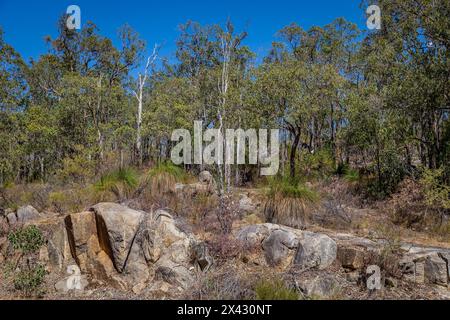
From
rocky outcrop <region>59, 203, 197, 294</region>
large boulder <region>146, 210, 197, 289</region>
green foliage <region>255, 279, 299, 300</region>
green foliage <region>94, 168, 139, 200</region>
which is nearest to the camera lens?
green foliage <region>255, 279, 299, 300</region>

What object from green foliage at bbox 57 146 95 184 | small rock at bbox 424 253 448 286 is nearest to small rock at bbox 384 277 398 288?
small rock at bbox 424 253 448 286

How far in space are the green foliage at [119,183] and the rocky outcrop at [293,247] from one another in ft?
11.3

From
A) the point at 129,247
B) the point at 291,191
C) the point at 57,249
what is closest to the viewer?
the point at 129,247

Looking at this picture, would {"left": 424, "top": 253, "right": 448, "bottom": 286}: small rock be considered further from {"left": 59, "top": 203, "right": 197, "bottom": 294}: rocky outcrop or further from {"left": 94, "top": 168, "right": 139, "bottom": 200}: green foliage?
{"left": 94, "top": 168, "right": 139, "bottom": 200}: green foliage

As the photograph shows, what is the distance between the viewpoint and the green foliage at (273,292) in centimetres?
424

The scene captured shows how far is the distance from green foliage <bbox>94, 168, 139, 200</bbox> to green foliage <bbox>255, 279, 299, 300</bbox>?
4.71 metres

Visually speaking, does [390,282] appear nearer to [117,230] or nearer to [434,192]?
[434,192]

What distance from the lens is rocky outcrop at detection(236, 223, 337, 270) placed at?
18.2ft

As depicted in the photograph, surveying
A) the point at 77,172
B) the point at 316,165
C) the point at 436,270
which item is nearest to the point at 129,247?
the point at 436,270

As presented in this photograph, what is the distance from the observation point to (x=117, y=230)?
5.76 m

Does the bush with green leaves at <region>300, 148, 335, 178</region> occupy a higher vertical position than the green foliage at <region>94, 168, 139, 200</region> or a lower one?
higher

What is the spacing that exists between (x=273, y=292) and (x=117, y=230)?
2.90 m

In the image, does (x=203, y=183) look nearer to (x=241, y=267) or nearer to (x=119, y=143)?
(x=241, y=267)
